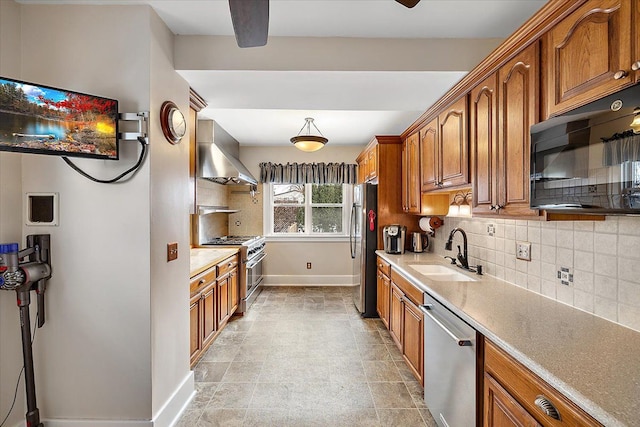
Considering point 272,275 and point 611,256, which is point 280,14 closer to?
point 611,256

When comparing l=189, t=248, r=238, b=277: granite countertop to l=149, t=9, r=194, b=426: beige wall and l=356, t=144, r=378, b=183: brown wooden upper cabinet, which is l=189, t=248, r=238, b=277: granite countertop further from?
l=356, t=144, r=378, b=183: brown wooden upper cabinet

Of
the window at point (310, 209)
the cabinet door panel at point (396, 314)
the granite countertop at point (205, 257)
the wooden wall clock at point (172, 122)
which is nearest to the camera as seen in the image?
the wooden wall clock at point (172, 122)

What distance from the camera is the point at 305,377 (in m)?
2.63

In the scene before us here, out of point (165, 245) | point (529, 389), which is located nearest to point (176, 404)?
point (165, 245)

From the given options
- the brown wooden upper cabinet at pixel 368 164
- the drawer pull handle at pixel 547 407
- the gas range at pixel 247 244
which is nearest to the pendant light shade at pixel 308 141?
the brown wooden upper cabinet at pixel 368 164

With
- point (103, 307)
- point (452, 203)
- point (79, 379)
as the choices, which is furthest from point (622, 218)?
point (79, 379)

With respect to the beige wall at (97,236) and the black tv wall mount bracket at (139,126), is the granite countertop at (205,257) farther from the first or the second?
the black tv wall mount bracket at (139,126)

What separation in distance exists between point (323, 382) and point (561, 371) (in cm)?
191

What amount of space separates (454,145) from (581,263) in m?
1.17

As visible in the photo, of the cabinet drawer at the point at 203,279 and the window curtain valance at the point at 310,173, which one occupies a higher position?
the window curtain valance at the point at 310,173

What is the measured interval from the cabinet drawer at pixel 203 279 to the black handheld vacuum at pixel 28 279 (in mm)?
969

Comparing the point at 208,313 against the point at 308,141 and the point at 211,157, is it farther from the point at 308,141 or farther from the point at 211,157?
the point at 308,141

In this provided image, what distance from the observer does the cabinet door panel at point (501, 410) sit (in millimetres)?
1182

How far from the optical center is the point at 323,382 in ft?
8.38
